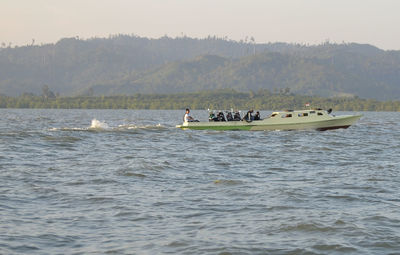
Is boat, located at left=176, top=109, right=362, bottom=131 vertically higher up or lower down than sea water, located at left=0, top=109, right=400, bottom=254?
higher up

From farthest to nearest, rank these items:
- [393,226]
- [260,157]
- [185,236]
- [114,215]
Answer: [260,157] → [114,215] → [393,226] → [185,236]

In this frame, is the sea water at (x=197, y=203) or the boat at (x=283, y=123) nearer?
the sea water at (x=197, y=203)

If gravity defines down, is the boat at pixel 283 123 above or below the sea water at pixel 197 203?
above

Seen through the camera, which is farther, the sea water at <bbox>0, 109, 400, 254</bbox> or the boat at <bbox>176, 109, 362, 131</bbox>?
the boat at <bbox>176, 109, 362, 131</bbox>

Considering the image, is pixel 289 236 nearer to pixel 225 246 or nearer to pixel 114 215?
pixel 225 246

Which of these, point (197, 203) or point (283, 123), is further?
point (283, 123)

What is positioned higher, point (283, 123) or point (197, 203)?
point (283, 123)

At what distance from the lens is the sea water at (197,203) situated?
1577 centimetres

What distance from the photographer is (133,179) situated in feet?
87.7

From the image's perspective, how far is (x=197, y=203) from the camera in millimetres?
20953

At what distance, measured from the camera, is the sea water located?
15.8 meters

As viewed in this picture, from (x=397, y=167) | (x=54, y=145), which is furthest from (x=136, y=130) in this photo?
(x=397, y=167)

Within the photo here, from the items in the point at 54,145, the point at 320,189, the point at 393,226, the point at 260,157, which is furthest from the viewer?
the point at 54,145

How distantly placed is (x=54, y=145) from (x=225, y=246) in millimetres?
32354
